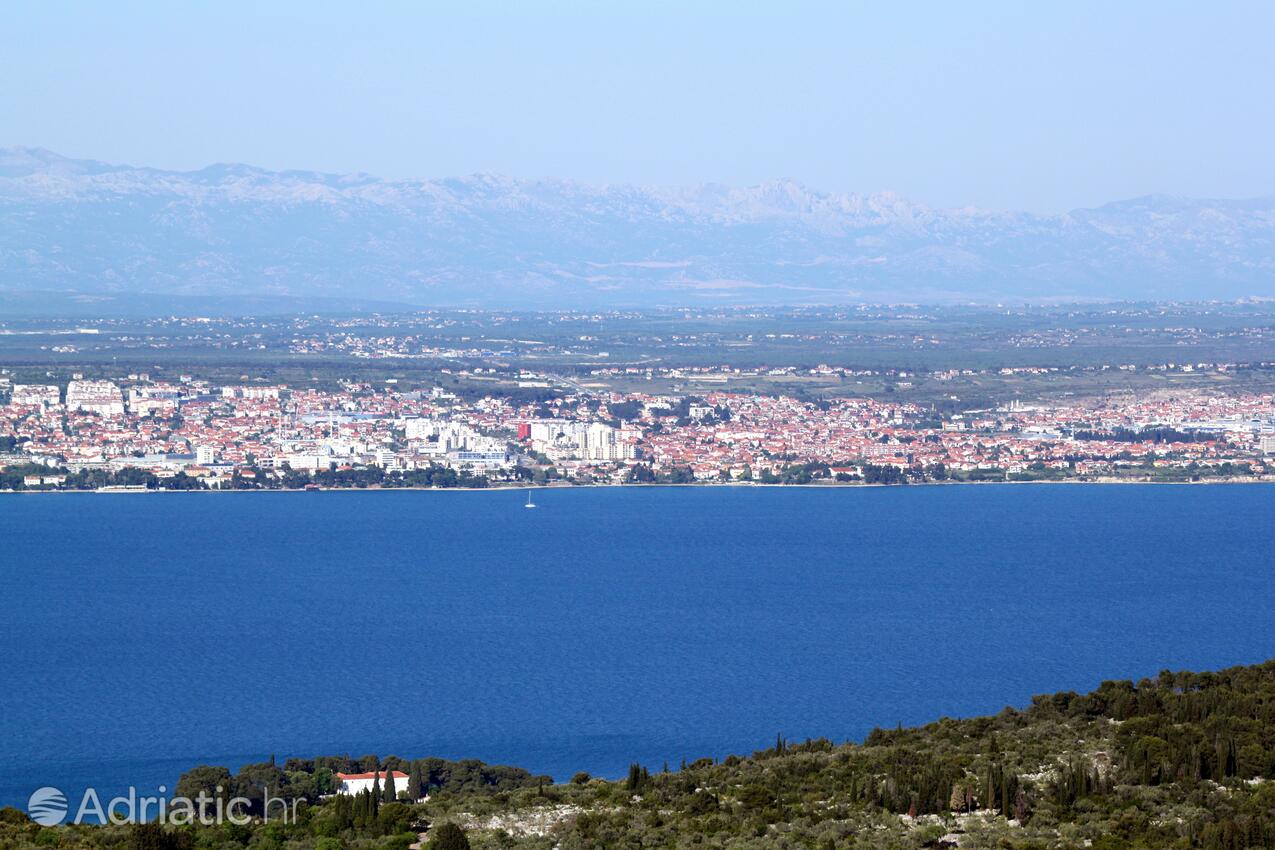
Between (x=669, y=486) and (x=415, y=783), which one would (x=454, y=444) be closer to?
(x=669, y=486)

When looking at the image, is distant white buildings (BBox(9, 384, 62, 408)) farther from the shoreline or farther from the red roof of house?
the red roof of house

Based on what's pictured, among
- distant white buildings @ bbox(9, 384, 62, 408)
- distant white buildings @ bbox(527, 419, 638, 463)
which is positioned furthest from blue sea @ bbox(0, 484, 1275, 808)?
distant white buildings @ bbox(9, 384, 62, 408)

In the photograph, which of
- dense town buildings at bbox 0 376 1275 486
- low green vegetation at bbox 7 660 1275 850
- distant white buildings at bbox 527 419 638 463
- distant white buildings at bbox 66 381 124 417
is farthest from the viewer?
distant white buildings at bbox 66 381 124 417

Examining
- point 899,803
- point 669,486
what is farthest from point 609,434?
point 899,803

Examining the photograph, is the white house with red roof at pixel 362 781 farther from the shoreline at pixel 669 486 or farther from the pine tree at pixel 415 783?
the shoreline at pixel 669 486

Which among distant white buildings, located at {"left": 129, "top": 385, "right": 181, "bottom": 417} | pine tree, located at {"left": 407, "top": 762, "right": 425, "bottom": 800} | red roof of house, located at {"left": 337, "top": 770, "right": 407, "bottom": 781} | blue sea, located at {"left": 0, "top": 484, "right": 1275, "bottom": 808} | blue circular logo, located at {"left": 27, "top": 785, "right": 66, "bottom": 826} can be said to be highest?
distant white buildings, located at {"left": 129, "top": 385, "right": 181, "bottom": 417}

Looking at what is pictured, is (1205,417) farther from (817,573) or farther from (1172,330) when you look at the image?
(1172,330)

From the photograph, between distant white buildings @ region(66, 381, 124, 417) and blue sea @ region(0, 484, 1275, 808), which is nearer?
blue sea @ region(0, 484, 1275, 808)
